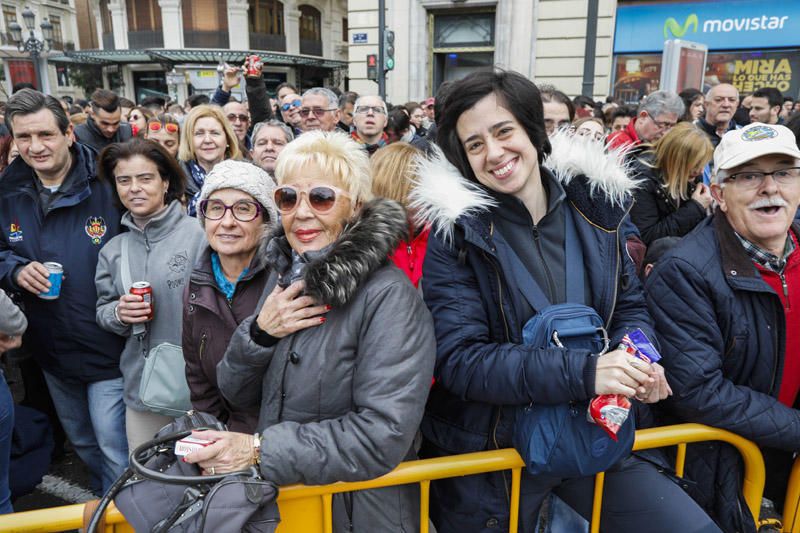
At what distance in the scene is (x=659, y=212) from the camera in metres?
3.70

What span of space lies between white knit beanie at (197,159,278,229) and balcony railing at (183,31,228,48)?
114ft

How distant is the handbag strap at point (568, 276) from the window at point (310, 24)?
37.9 metres

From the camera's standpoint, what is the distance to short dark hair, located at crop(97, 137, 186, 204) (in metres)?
2.87

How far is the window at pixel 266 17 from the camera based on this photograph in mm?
33656

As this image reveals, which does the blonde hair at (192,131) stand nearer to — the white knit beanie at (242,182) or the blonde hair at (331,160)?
the white knit beanie at (242,182)

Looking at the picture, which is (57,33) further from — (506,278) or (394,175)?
(506,278)

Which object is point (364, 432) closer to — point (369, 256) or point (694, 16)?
point (369, 256)

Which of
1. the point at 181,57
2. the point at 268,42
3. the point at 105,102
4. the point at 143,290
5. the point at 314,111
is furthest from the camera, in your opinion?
the point at 268,42

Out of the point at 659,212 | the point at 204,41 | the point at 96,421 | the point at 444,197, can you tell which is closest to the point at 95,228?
the point at 96,421

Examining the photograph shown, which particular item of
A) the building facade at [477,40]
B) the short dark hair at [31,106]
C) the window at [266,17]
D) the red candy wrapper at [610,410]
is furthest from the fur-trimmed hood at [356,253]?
the window at [266,17]

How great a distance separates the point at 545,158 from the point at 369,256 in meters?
0.89

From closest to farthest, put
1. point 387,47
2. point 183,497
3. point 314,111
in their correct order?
point 183,497
point 314,111
point 387,47

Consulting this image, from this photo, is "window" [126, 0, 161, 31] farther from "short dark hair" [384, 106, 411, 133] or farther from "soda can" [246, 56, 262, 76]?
"soda can" [246, 56, 262, 76]

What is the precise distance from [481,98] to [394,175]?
0.64 metres
